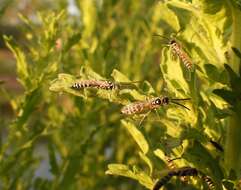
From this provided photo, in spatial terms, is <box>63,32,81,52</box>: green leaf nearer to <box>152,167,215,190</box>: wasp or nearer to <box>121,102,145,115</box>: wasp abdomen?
<box>121,102,145,115</box>: wasp abdomen

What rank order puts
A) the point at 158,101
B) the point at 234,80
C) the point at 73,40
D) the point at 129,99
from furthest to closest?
1. the point at 73,40
2. the point at 129,99
3. the point at 158,101
4. the point at 234,80

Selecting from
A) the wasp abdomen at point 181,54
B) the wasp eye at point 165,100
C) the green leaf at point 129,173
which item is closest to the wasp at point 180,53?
the wasp abdomen at point 181,54

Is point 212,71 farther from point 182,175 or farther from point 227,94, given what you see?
point 182,175

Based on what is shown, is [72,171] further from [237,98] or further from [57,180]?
[237,98]

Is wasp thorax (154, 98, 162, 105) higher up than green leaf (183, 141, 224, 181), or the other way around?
wasp thorax (154, 98, 162, 105)

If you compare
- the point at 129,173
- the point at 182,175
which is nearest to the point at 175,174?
the point at 182,175

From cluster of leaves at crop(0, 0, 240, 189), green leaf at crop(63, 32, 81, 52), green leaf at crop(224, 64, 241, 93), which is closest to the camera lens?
green leaf at crop(224, 64, 241, 93)

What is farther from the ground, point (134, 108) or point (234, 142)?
point (134, 108)

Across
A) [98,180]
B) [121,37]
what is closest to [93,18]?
[121,37]

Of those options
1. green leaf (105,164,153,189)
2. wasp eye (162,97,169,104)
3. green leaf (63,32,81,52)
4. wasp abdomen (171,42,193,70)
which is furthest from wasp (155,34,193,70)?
green leaf (63,32,81,52)

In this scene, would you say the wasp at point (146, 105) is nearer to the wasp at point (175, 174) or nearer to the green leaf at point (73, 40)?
the wasp at point (175, 174)
